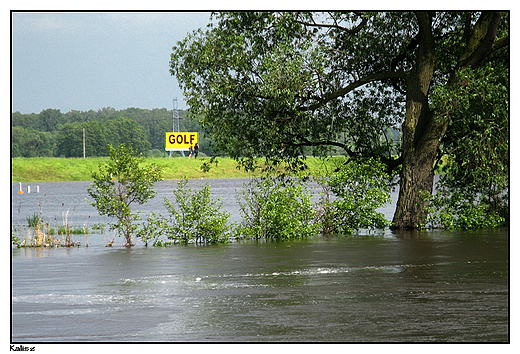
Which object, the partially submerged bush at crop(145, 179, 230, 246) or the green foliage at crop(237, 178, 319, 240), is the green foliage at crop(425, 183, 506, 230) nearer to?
the green foliage at crop(237, 178, 319, 240)

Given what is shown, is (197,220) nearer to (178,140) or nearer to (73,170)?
(73,170)

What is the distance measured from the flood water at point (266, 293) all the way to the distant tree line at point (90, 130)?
81618 millimetres

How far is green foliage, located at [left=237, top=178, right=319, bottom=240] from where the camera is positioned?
17.5 meters

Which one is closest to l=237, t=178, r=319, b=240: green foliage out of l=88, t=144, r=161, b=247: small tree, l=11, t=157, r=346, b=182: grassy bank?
l=88, t=144, r=161, b=247: small tree

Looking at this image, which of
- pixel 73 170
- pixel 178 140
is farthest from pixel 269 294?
pixel 178 140

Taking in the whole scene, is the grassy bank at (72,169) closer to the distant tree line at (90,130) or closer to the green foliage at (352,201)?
the distant tree line at (90,130)

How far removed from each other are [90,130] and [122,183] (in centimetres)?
10215

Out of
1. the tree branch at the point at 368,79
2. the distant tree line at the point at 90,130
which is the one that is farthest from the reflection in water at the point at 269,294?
the distant tree line at the point at 90,130

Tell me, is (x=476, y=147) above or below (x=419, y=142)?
below

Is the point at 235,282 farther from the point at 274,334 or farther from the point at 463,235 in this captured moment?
the point at 463,235

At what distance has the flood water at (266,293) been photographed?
317 inches

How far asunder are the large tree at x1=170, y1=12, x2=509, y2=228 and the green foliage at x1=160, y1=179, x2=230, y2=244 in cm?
295

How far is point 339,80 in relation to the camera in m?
20.4
